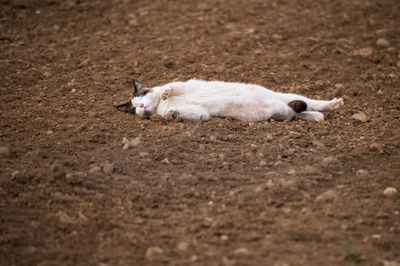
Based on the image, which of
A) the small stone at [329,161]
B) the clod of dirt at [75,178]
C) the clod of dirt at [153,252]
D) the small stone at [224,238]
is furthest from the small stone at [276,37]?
the clod of dirt at [153,252]

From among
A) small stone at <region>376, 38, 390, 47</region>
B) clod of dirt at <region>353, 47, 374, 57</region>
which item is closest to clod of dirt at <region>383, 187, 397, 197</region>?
clod of dirt at <region>353, 47, 374, 57</region>

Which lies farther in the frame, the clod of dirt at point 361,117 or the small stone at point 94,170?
the clod of dirt at point 361,117

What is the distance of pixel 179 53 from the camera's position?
7141 mm

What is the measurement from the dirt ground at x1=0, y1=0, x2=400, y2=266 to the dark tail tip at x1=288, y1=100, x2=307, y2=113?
0.53 feet

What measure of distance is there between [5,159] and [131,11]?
5.25 metres

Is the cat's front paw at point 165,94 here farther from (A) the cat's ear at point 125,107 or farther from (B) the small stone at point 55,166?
(B) the small stone at point 55,166

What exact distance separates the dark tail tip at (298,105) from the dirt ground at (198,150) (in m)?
0.16

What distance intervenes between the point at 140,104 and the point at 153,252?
254 cm

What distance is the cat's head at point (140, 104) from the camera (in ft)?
17.5

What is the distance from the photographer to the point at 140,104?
17.5 ft

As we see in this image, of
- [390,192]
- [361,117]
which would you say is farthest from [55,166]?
[361,117]

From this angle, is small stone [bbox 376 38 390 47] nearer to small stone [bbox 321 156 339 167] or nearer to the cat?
the cat

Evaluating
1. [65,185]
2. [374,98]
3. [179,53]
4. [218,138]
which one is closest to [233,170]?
[218,138]

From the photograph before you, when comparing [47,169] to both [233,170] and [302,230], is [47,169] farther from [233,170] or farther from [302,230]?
[302,230]
